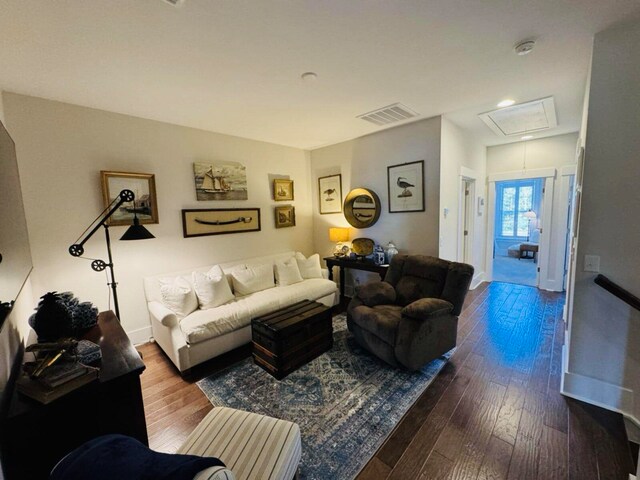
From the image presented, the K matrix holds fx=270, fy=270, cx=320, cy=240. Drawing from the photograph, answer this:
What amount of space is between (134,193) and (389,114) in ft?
9.88

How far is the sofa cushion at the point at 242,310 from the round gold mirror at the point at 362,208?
3.77 ft

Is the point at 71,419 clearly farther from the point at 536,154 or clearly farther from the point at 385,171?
the point at 536,154

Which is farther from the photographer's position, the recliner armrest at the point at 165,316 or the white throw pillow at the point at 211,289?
the white throw pillow at the point at 211,289

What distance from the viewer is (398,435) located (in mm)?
1780

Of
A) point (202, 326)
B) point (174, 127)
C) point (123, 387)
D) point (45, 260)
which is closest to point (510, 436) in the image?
point (123, 387)

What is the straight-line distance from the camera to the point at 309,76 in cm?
223

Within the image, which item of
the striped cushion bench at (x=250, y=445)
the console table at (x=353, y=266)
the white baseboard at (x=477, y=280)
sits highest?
the console table at (x=353, y=266)

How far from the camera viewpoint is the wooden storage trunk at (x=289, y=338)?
2408 millimetres

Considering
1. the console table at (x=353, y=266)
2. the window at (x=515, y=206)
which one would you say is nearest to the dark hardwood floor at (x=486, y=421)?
the console table at (x=353, y=266)

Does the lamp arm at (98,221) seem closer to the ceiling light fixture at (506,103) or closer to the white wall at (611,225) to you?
the white wall at (611,225)

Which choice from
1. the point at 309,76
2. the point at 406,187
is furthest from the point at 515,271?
the point at 309,76

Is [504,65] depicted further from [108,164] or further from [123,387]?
[108,164]

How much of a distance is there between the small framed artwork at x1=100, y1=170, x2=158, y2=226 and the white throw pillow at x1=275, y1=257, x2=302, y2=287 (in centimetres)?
162

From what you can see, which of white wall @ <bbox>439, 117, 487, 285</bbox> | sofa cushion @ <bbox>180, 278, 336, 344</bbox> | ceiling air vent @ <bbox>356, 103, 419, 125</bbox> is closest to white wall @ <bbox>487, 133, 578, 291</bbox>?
white wall @ <bbox>439, 117, 487, 285</bbox>
